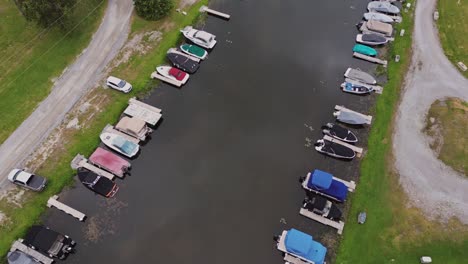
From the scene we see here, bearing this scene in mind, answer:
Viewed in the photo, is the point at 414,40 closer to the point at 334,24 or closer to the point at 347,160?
the point at 334,24

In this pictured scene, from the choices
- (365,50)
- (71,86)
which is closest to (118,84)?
(71,86)

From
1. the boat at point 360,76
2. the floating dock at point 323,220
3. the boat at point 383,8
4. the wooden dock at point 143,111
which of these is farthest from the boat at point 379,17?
the wooden dock at point 143,111

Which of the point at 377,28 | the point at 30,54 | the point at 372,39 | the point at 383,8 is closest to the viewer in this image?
the point at 30,54

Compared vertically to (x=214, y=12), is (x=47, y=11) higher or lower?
lower

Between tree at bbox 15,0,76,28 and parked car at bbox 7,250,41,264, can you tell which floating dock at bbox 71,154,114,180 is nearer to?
parked car at bbox 7,250,41,264

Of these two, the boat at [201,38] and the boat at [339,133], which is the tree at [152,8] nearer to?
the boat at [201,38]

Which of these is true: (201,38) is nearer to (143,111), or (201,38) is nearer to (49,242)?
(143,111)
